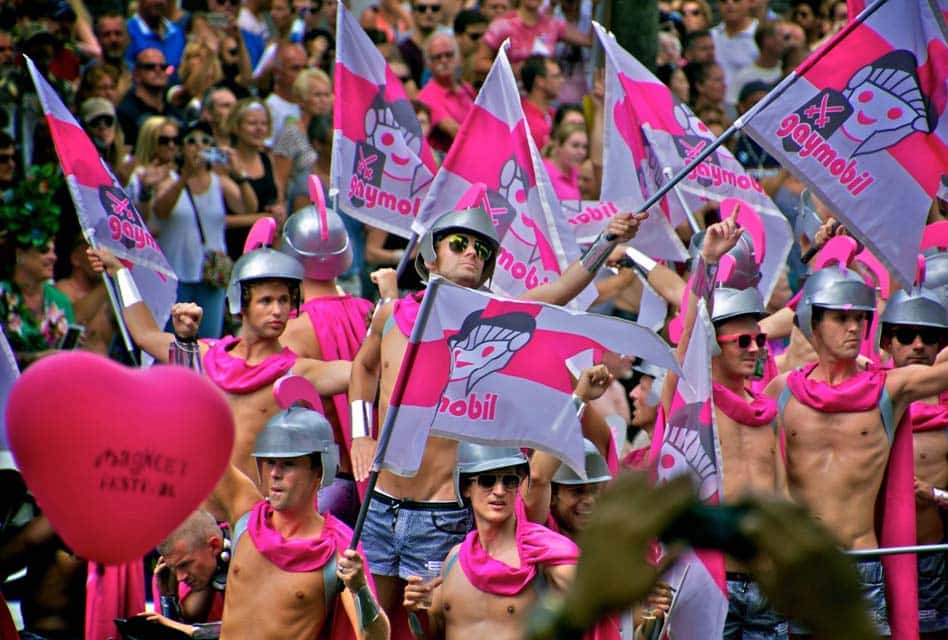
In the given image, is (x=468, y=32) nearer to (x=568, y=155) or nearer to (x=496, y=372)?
(x=568, y=155)

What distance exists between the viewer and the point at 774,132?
7.39 meters

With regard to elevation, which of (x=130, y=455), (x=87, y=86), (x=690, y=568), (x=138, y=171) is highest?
(x=87, y=86)

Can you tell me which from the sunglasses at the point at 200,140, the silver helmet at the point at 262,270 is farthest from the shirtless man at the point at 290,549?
the sunglasses at the point at 200,140

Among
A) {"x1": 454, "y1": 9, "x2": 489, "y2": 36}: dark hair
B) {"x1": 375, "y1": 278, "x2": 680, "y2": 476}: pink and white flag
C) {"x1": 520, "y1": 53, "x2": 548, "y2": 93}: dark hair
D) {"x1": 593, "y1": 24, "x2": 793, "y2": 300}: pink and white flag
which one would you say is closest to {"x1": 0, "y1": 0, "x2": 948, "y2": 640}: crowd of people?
{"x1": 375, "y1": 278, "x2": 680, "y2": 476}: pink and white flag

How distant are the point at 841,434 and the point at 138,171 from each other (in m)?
5.19

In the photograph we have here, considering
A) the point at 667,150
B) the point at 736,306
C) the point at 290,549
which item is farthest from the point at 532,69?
the point at 290,549

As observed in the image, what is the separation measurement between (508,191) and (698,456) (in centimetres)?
213

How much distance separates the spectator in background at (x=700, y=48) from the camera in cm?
1379

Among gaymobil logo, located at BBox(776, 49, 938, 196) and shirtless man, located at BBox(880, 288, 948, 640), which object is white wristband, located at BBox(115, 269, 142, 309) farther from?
shirtless man, located at BBox(880, 288, 948, 640)

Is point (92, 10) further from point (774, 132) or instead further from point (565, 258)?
point (774, 132)

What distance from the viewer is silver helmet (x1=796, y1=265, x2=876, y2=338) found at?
7.70 metres

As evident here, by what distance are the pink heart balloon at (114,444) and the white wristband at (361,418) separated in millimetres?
3091

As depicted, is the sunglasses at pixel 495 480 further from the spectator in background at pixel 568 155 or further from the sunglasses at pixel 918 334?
the spectator in background at pixel 568 155

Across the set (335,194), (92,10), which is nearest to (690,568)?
(335,194)
